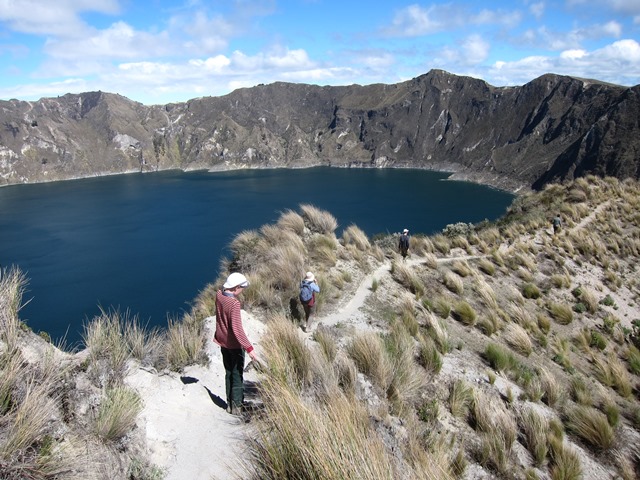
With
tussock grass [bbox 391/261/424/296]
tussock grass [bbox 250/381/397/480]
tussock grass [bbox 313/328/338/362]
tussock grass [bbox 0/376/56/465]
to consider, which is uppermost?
tussock grass [bbox 250/381/397/480]

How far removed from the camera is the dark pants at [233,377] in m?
4.65

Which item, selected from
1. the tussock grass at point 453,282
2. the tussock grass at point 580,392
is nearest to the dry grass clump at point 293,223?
the tussock grass at point 453,282

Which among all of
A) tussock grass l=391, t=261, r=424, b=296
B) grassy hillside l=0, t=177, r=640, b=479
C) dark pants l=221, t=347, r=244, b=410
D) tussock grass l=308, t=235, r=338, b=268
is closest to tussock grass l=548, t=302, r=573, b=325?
grassy hillside l=0, t=177, r=640, b=479

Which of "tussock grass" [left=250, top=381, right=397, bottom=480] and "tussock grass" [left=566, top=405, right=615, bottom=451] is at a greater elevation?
"tussock grass" [left=250, top=381, right=397, bottom=480]

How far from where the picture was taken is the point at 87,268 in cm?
5678

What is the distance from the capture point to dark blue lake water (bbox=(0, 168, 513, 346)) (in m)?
46.6

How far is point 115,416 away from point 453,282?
10.0 meters

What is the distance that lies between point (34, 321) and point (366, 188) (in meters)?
98.9

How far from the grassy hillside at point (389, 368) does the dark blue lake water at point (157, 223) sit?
5591 millimetres

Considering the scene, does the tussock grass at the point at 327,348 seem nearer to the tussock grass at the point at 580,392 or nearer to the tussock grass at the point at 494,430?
the tussock grass at the point at 494,430

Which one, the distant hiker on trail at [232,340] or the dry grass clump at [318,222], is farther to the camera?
the dry grass clump at [318,222]

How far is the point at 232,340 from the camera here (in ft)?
15.4

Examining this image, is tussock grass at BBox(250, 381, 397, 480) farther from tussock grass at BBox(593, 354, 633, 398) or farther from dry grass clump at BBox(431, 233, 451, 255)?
dry grass clump at BBox(431, 233, 451, 255)

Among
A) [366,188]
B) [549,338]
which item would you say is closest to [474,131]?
[366,188]
